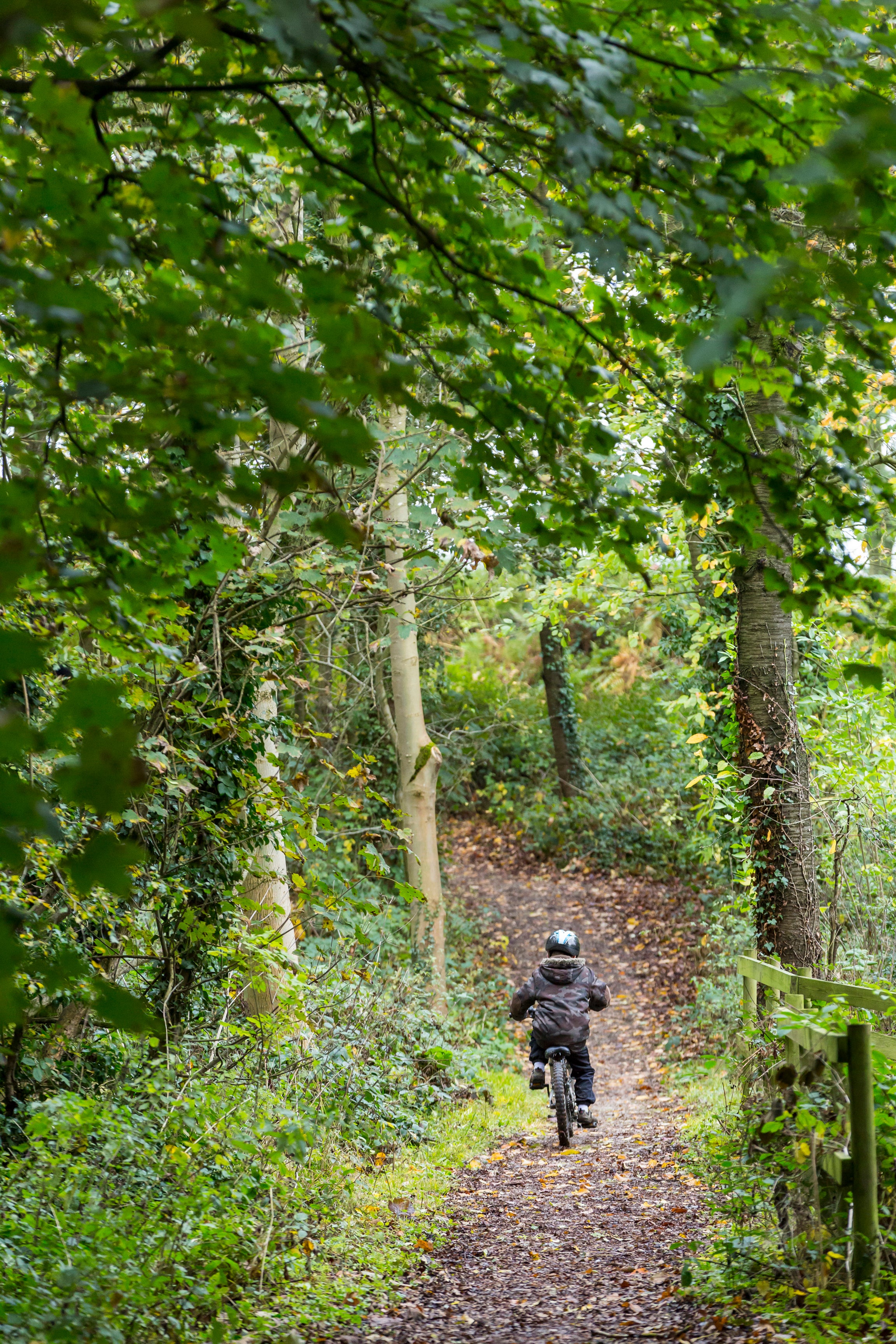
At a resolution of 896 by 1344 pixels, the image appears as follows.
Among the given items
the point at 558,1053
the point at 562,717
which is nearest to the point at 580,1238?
the point at 558,1053

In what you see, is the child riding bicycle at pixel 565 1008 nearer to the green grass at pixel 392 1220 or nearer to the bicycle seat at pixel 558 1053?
the bicycle seat at pixel 558 1053

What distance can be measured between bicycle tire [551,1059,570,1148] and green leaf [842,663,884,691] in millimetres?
6419

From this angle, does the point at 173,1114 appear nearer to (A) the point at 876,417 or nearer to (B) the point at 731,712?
(B) the point at 731,712

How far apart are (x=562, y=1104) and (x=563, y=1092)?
0.11 metres

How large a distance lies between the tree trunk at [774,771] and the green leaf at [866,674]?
4.08 meters


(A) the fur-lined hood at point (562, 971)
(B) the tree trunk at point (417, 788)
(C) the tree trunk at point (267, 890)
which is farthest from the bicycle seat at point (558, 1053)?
(B) the tree trunk at point (417, 788)

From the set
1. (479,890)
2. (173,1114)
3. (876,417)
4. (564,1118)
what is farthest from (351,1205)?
(479,890)

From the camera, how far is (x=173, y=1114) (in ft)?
16.9

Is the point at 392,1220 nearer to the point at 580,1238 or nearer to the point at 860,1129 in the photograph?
the point at 580,1238

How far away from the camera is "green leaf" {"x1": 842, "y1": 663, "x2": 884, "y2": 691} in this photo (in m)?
3.12

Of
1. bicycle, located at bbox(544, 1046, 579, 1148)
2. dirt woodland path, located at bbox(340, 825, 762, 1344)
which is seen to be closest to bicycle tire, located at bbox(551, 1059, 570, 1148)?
bicycle, located at bbox(544, 1046, 579, 1148)

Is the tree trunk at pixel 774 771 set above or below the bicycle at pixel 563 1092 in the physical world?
above

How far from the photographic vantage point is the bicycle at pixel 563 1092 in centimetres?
866

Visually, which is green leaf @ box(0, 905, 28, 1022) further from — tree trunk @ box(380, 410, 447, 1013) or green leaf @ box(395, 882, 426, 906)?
tree trunk @ box(380, 410, 447, 1013)
